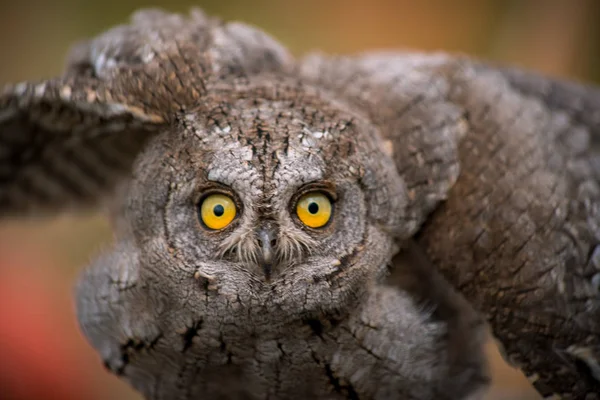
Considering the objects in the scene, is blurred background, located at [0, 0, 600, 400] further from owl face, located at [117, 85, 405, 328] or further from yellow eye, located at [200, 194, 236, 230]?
yellow eye, located at [200, 194, 236, 230]

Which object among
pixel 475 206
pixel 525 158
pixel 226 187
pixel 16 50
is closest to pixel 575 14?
pixel 525 158

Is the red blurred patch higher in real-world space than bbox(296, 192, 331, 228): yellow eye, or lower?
higher

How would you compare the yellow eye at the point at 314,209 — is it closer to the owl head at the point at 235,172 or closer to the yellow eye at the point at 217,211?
the owl head at the point at 235,172

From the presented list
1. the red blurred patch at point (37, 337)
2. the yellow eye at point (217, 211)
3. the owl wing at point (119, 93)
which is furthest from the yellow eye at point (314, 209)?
the red blurred patch at point (37, 337)

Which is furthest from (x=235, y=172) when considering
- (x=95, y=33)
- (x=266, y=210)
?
(x=95, y=33)

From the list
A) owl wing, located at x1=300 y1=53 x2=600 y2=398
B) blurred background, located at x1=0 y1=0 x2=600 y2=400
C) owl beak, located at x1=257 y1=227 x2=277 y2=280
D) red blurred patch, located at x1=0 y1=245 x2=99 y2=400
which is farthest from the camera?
blurred background, located at x1=0 y1=0 x2=600 y2=400

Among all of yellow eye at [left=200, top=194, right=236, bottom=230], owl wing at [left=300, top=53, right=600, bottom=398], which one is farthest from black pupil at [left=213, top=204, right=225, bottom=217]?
owl wing at [left=300, top=53, right=600, bottom=398]

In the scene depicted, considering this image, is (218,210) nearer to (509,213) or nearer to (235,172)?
(235,172)
